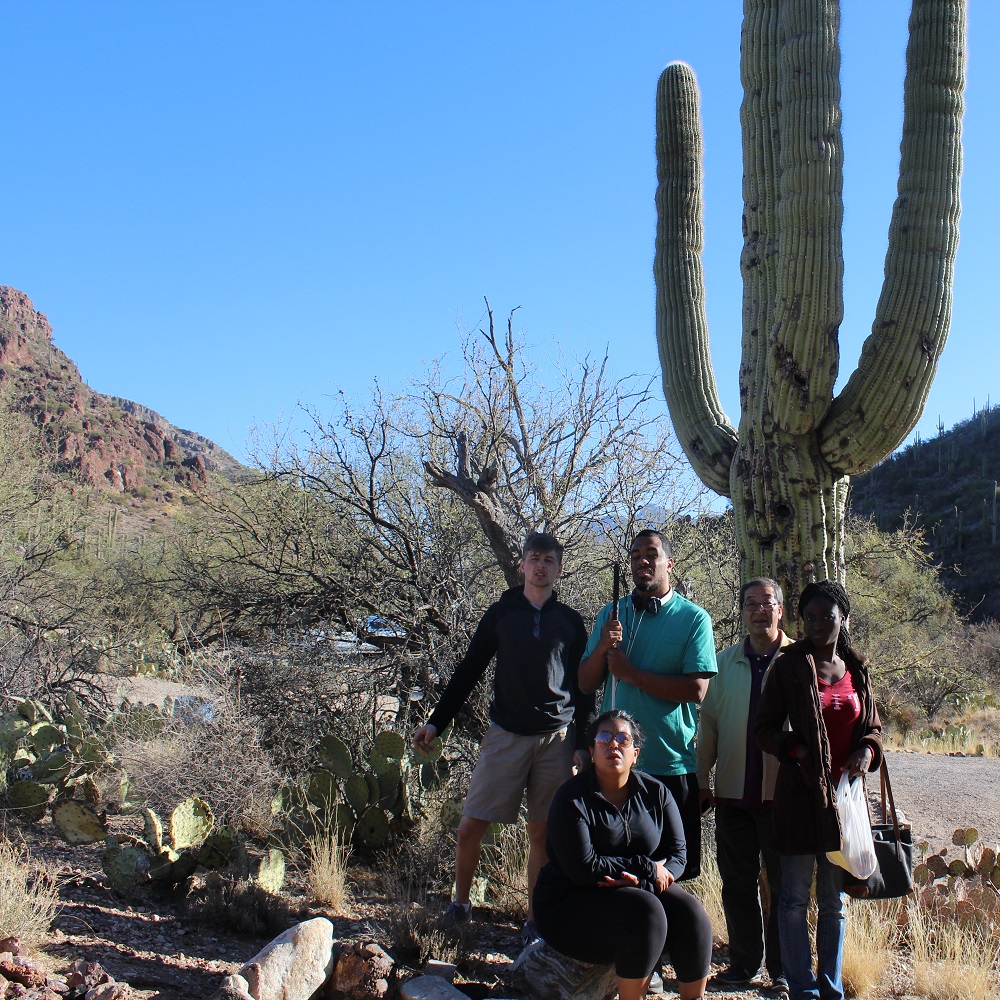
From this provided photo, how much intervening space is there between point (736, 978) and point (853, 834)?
92 centimetres

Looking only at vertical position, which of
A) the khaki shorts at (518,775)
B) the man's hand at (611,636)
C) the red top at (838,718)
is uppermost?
the man's hand at (611,636)

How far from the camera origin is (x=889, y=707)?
17.6m

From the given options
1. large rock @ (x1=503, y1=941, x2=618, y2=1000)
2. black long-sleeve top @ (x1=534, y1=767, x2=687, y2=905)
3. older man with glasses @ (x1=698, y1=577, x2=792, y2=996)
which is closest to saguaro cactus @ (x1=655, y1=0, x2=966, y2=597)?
older man with glasses @ (x1=698, y1=577, x2=792, y2=996)

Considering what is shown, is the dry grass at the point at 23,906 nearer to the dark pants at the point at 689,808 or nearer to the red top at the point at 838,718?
the dark pants at the point at 689,808

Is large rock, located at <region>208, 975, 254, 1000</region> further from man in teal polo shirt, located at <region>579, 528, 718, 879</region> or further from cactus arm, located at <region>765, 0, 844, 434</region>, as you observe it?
cactus arm, located at <region>765, 0, 844, 434</region>

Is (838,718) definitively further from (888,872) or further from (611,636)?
(611,636)

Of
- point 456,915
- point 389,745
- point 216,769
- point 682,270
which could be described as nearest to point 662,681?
point 456,915

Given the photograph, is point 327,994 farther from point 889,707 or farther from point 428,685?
point 889,707

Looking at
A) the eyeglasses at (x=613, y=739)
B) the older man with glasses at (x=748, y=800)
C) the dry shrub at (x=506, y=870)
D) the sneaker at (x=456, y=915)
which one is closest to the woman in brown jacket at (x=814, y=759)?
the older man with glasses at (x=748, y=800)

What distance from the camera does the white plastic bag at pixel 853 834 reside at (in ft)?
11.7

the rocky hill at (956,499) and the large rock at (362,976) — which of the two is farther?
the rocky hill at (956,499)

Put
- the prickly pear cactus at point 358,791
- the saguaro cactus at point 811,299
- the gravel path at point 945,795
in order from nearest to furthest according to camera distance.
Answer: the saguaro cactus at point 811,299
the prickly pear cactus at point 358,791
the gravel path at point 945,795

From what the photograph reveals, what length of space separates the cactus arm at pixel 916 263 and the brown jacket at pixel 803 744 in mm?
2029

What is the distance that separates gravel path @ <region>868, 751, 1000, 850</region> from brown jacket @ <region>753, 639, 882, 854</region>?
13.5 ft
